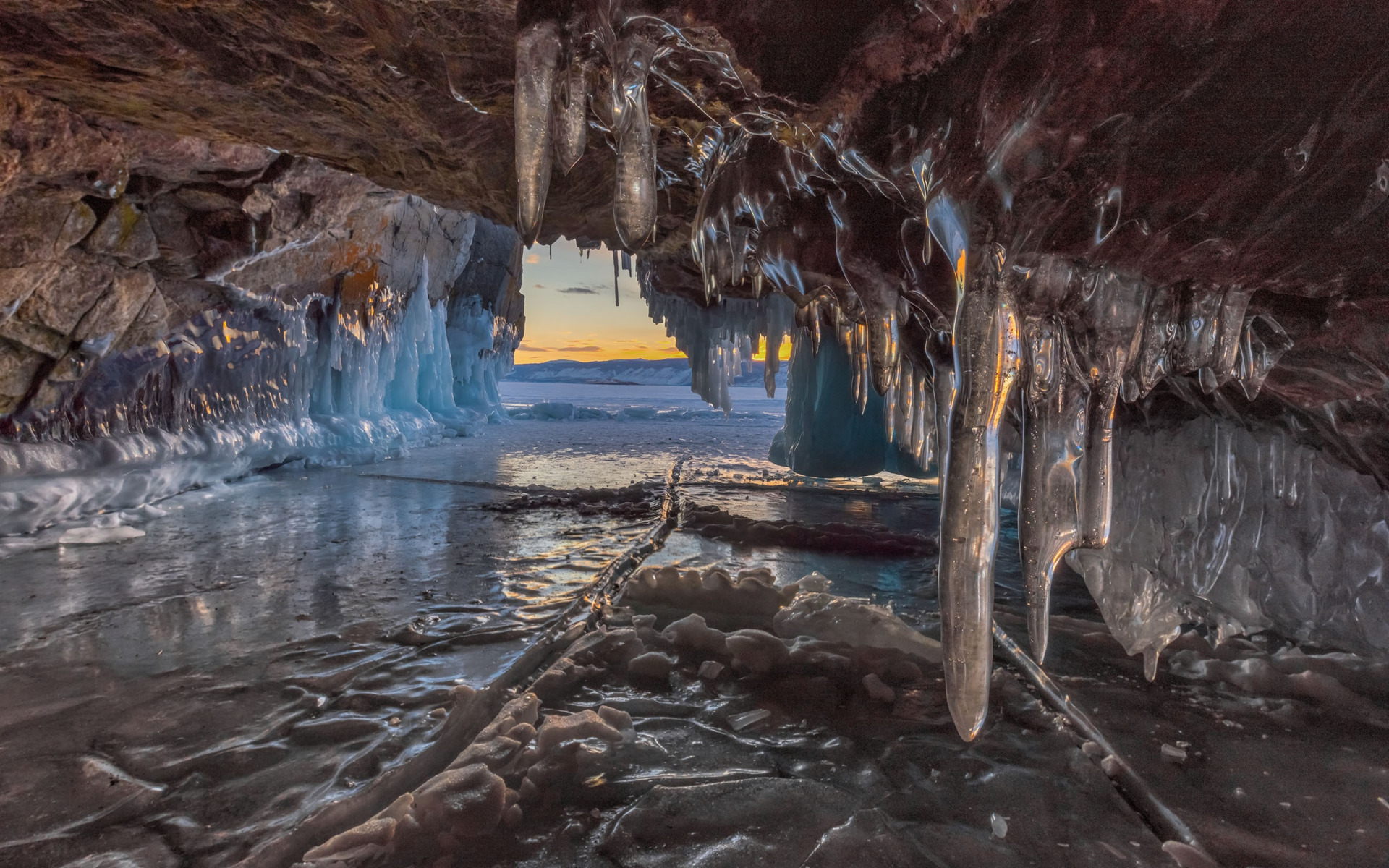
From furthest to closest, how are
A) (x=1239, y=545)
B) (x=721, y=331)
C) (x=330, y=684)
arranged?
(x=721, y=331), (x=1239, y=545), (x=330, y=684)

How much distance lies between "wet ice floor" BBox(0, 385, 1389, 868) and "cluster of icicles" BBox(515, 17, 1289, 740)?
432mm

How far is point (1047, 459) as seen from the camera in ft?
5.93

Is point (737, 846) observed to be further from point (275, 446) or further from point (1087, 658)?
point (275, 446)

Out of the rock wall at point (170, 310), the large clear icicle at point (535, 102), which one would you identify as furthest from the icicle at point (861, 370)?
the rock wall at point (170, 310)

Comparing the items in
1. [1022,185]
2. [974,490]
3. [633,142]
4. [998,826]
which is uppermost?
[633,142]

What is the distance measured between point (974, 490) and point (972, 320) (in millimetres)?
415

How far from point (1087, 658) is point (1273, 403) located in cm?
132

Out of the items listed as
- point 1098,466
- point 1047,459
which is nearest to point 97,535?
point 1047,459

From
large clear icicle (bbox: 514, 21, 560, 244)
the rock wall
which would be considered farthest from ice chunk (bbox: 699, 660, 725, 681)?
the rock wall

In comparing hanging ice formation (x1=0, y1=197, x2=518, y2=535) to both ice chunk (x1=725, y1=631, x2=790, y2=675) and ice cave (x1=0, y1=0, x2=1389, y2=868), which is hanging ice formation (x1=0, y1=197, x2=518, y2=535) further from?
ice chunk (x1=725, y1=631, x2=790, y2=675)

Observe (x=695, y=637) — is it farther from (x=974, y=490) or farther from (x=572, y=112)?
(x=572, y=112)

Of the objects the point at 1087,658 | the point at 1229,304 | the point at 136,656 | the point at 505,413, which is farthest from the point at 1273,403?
the point at 505,413

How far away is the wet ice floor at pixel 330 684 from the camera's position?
142cm

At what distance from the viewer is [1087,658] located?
7.67 feet
